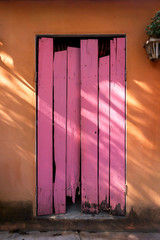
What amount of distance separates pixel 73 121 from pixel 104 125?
0.46 meters

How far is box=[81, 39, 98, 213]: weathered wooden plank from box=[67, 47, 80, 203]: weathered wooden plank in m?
0.09

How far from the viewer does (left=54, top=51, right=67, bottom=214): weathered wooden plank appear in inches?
121

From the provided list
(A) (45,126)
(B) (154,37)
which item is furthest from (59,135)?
(B) (154,37)

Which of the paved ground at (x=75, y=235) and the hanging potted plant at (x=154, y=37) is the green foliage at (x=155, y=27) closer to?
the hanging potted plant at (x=154, y=37)

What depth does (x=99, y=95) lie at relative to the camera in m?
3.08

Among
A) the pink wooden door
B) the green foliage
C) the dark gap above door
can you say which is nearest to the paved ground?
the pink wooden door

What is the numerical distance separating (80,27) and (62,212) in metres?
2.68

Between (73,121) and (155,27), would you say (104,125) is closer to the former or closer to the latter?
(73,121)

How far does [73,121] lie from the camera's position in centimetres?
311

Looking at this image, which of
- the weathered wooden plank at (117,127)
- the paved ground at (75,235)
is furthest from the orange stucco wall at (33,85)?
the paved ground at (75,235)

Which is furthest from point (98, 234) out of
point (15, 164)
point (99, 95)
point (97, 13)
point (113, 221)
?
point (97, 13)

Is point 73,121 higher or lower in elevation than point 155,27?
lower

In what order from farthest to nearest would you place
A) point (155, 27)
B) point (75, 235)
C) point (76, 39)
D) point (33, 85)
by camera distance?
point (76, 39) < point (33, 85) < point (75, 235) < point (155, 27)

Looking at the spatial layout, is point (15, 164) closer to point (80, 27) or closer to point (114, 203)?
point (114, 203)
